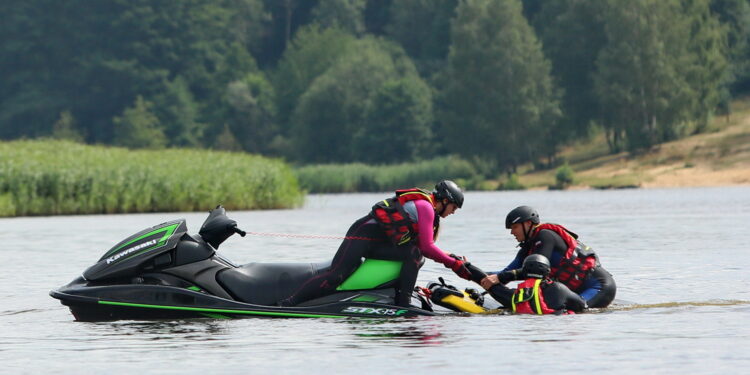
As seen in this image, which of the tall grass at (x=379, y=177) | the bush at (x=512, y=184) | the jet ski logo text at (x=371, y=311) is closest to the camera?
the jet ski logo text at (x=371, y=311)

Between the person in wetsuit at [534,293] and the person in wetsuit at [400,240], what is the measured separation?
1.70 feet

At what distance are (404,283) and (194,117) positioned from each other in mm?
91905

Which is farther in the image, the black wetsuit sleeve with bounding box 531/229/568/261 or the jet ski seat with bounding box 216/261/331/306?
the black wetsuit sleeve with bounding box 531/229/568/261

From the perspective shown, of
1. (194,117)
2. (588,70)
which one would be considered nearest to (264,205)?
(588,70)

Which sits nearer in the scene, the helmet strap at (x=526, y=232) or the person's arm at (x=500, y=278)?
the person's arm at (x=500, y=278)

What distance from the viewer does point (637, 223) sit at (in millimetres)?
32188

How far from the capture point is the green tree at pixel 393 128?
85.8 metres

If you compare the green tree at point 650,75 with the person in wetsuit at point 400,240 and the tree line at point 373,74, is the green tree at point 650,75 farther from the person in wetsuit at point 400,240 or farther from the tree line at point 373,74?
the person in wetsuit at point 400,240

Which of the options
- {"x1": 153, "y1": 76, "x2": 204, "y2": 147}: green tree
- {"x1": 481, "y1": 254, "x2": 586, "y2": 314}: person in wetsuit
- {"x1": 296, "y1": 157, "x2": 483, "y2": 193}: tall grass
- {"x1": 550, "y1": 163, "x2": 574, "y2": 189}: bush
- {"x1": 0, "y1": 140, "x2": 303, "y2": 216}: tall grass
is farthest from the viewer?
{"x1": 153, "y1": 76, "x2": 204, "y2": 147}: green tree

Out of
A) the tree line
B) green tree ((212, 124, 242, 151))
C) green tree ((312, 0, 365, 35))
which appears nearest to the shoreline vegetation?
the tree line

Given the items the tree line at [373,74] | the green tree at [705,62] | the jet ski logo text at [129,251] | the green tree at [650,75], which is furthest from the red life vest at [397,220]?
the green tree at [705,62]

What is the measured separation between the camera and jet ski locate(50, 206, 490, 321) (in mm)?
13219

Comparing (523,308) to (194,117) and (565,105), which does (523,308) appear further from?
(194,117)

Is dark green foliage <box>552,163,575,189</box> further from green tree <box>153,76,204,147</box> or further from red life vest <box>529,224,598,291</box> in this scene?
red life vest <box>529,224,598,291</box>
